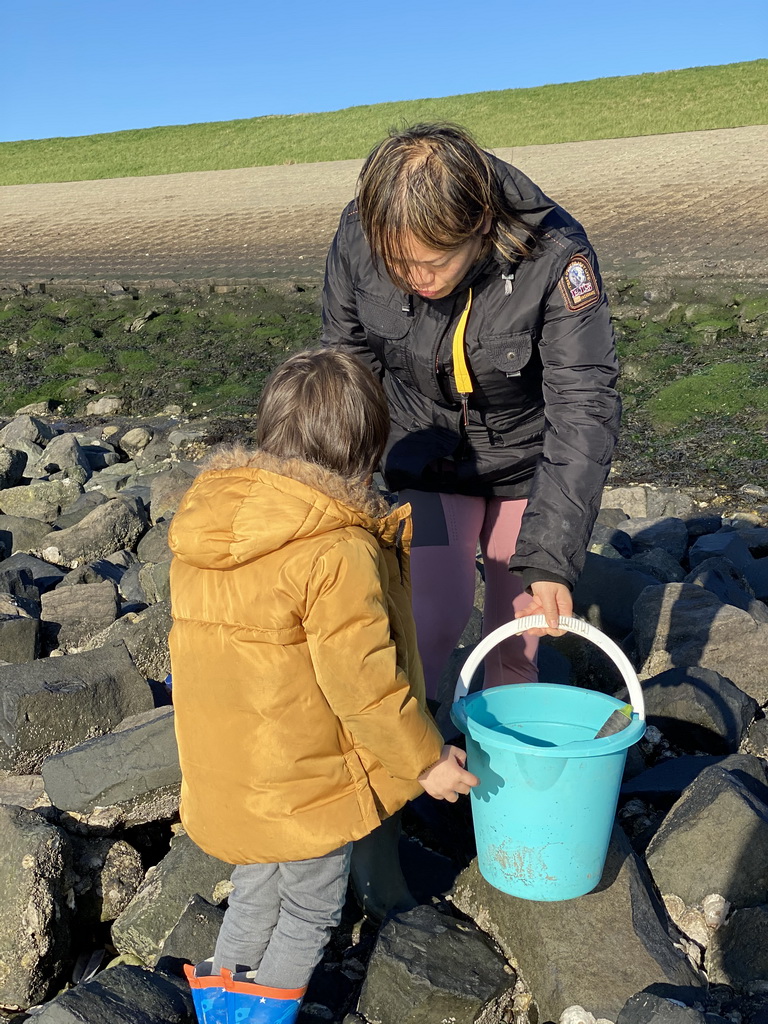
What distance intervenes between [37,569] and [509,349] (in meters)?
3.29

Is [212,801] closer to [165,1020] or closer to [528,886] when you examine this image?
[165,1020]

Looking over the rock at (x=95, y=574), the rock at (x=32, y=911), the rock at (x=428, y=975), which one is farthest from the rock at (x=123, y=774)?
the rock at (x=95, y=574)

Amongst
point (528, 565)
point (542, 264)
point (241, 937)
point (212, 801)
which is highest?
point (542, 264)

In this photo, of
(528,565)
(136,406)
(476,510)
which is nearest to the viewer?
(528,565)

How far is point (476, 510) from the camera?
2852mm

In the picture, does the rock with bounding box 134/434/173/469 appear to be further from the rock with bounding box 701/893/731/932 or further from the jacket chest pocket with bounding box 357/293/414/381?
the rock with bounding box 701/893/731/932

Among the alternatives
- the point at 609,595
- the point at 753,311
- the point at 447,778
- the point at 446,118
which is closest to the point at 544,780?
the point at 447,778

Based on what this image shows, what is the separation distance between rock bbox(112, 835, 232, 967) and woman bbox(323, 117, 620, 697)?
758 mm

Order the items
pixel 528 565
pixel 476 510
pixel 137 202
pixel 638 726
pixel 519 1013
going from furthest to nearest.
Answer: pixel 137 202
pixel 476 510
pixel 528 565
pixel 519 1013
pixel 638 726

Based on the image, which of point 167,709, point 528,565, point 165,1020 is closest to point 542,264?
point 528,565

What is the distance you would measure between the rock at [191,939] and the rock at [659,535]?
3050mm

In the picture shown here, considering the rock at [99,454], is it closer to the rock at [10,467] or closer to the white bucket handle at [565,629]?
the rock at [10,467]

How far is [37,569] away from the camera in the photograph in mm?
5070

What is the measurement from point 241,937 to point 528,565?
103cm
